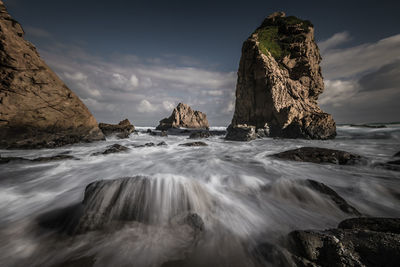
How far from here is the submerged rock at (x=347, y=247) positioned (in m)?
1.17

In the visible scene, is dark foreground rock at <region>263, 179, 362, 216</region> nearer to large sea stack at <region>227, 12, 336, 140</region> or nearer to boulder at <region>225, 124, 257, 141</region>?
boulder at <region>225, 124, 257, 141</region>

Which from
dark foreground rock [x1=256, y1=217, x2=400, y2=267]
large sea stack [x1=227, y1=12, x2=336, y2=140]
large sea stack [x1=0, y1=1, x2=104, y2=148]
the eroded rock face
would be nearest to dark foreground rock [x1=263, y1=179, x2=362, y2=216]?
dark foreground rock [x1=256, y1=217, x2=400, y2=267]

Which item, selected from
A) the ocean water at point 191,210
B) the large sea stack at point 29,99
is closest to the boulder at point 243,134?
the ocean water at point 191,210

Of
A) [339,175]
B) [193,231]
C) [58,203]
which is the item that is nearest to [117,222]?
[193,231]

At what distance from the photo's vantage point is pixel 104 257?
1518 mm

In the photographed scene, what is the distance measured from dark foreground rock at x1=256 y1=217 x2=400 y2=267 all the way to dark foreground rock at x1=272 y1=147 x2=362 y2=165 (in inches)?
179

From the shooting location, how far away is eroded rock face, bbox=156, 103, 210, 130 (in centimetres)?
5369

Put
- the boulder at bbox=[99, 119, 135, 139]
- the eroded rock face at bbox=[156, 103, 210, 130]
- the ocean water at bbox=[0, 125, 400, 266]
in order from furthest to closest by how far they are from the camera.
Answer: the eroded rock face at bbox=[156, 103, 210, 130]
the boulder at bbox=[99, 119, 135, 139]
the ocean water at bbox=[0, 125, 400, 266]

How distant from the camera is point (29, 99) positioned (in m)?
8.87

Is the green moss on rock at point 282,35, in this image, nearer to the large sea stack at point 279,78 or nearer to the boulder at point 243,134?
the large sea stack at point 279,78

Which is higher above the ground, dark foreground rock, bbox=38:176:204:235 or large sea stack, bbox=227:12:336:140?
large sea stack, bbox=227:12:336:140

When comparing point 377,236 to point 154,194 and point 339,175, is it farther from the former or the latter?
point 339,175

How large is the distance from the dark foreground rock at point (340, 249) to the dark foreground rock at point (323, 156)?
14.9 feet

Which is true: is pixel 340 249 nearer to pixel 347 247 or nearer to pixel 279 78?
pixel 347 247
